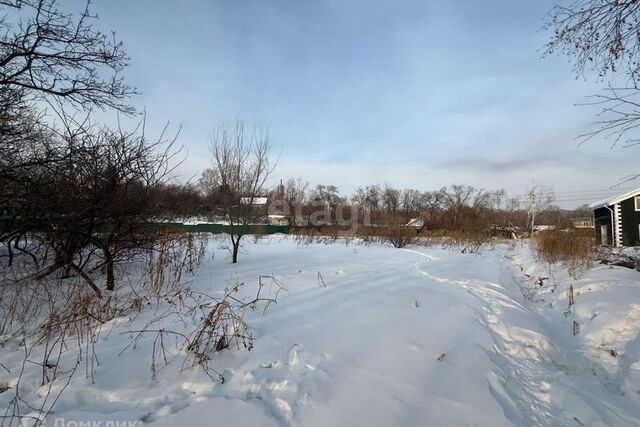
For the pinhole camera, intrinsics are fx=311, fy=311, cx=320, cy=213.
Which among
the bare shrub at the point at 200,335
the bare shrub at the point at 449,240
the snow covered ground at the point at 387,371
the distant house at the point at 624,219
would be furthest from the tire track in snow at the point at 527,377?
the distant house at the point at 624,219

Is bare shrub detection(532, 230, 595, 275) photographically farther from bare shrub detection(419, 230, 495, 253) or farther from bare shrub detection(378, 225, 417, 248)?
bare shrub detection(378, 225, 417, 248)

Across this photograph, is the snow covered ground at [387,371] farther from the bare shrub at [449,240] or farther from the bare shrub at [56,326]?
the bare shrub at [449,240]

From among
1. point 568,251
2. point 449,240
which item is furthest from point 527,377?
point 449,240

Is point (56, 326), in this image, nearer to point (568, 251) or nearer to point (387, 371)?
point (387, 371)

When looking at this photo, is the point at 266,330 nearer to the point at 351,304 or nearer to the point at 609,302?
the point at 351,304

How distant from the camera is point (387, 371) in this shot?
2748 millimetres

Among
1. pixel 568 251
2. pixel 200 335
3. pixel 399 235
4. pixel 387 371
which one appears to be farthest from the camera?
pixel 399 235

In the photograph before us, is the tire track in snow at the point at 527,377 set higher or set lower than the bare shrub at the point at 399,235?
lower

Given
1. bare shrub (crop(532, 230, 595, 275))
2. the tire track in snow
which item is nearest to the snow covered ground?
the tire track in snow

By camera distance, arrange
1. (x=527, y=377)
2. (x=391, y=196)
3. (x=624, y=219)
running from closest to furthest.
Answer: (x=527, y=377) → (x=624, y=219) → (x=391, y=196)

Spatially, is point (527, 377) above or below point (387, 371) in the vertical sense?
below

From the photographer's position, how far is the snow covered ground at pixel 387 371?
7.07 feet

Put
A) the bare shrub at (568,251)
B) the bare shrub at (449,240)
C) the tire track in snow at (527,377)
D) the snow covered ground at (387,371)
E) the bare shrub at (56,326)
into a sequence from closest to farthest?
the snow covered ground at (387,371) < the bare shrub at (56,326) < the tire track in snow at (527,377) < the bare shrub at (568,251) < the bare shrub at (449,240)

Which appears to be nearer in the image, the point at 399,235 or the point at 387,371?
the point at 387,371
